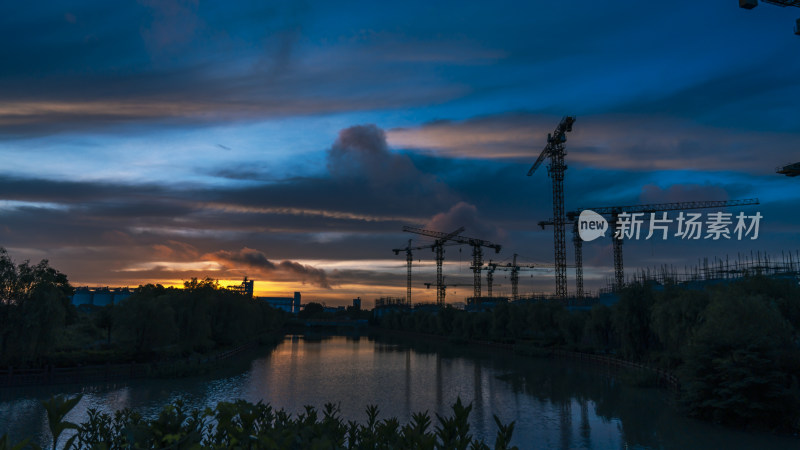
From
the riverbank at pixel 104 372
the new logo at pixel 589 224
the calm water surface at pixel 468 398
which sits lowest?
the calm water surface at pixel 468 398

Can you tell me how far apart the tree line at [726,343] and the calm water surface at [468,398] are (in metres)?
1.88

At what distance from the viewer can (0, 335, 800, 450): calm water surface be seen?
1221 inches

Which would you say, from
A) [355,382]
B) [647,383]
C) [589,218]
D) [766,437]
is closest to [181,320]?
[355,382]

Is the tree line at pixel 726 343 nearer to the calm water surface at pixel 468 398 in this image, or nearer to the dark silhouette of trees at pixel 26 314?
the calm water surface at pixel 468 398

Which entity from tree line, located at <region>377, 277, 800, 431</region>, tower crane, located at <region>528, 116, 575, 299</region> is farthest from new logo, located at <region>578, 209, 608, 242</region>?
tree line, located at <region>377, 277, 800, 431</region>

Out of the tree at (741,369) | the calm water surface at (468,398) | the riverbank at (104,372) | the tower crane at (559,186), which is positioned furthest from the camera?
the tower crane at (559,186)

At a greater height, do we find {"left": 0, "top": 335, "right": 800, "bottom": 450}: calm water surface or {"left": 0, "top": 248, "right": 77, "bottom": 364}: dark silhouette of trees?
{"left": 0, "top": 248, "right": 77, "bottom": 364}: dark silhouette of trees

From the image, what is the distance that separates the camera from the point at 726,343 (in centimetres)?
3494

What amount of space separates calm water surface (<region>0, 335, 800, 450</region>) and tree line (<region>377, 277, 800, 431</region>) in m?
1.88

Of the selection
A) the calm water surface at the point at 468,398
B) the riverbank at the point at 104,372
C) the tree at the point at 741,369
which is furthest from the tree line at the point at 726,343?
the riverbank at the point at 104,372

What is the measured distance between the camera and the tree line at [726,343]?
32.8 m

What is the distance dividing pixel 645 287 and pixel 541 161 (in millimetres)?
95250

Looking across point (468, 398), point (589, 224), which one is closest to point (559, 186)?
point (589, 224)

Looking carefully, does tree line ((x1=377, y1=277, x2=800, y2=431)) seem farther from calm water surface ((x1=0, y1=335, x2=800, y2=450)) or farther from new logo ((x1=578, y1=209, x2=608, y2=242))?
new logo ((x1=578, y1=209, x2=608, y2=242))
